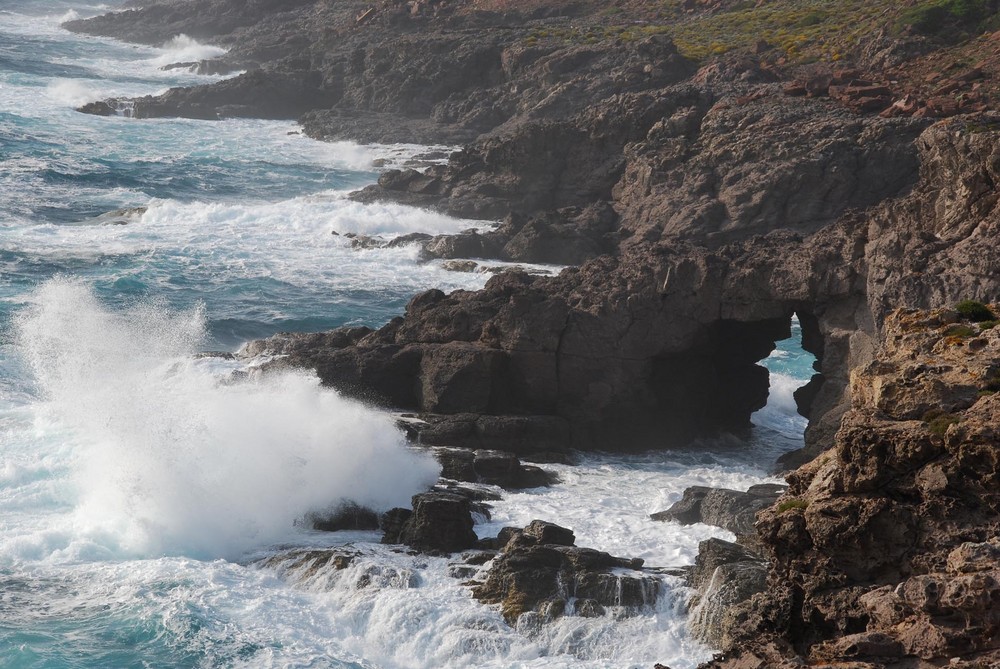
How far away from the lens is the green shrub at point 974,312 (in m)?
16.0

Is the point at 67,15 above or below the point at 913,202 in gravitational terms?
above

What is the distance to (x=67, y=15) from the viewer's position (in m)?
121

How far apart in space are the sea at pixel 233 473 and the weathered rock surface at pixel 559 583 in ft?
0.91

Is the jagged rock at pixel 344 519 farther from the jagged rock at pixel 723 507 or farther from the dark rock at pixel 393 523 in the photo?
the jagged rock at pixel 723 507

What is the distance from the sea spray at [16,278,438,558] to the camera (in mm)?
23578

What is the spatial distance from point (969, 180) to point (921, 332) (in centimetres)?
1296

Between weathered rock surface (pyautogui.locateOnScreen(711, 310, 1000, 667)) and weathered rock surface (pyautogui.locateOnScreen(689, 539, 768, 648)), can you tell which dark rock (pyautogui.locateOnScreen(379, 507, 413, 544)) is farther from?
weathered rock surface (pyautogui.locateOnScreen(711, 310, 1000, 667))

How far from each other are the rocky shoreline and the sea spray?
64.3 inches

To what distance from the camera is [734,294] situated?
1148 inches

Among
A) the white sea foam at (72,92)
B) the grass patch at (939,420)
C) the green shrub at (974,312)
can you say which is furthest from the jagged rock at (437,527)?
the white sea foam at (72,92)

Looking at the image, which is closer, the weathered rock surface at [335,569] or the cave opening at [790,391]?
the weathered rock surface at [335,569]

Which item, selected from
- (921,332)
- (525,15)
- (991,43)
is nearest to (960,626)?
(921,332)

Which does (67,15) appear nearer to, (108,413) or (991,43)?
(991,43)

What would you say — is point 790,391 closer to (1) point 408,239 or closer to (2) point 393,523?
(2) point 393,523
